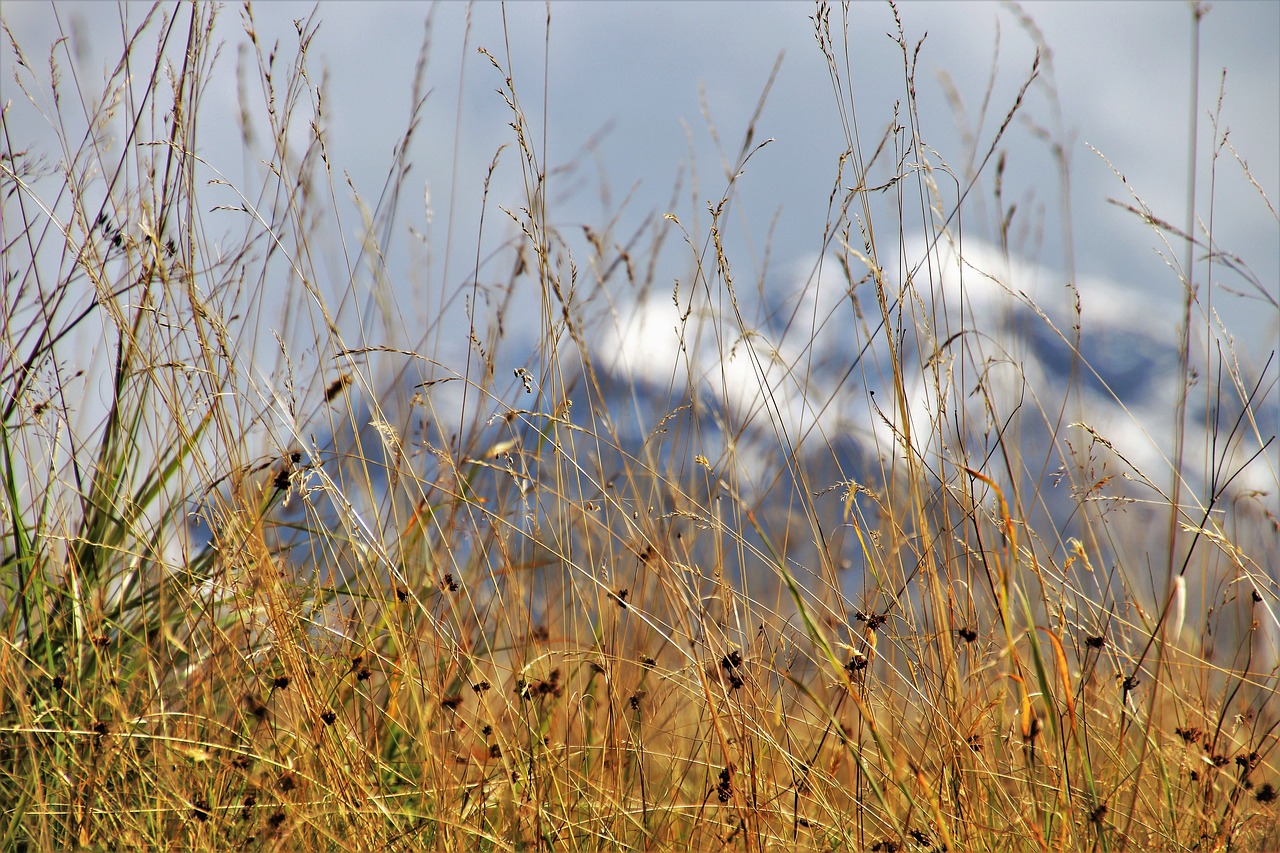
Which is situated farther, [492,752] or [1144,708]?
[1144,708]

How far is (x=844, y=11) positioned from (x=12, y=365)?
6.12 feet

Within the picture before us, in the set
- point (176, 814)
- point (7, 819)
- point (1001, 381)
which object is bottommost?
point (7, 819)

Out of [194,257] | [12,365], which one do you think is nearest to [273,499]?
[194,257]

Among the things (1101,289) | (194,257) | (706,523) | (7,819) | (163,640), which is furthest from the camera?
(1101,289)

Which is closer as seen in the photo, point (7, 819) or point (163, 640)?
point (7, 819)

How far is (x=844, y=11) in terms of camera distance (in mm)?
1734

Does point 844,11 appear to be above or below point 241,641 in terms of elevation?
above

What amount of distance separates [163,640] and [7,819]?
37 centimetres

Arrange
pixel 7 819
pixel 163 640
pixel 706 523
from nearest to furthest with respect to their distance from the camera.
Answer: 1. pixel 706 523
2. pixel 7 819
3. pixel 163 640

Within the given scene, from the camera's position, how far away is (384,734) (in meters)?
1.85

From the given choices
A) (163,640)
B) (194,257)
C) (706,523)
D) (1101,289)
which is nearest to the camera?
(706,523)

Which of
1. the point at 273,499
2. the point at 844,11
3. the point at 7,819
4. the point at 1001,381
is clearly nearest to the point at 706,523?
the point at 1001,381

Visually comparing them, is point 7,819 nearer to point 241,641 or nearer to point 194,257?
point 241,641

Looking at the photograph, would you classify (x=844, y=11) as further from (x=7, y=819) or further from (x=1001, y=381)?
(x=7, y=819)
